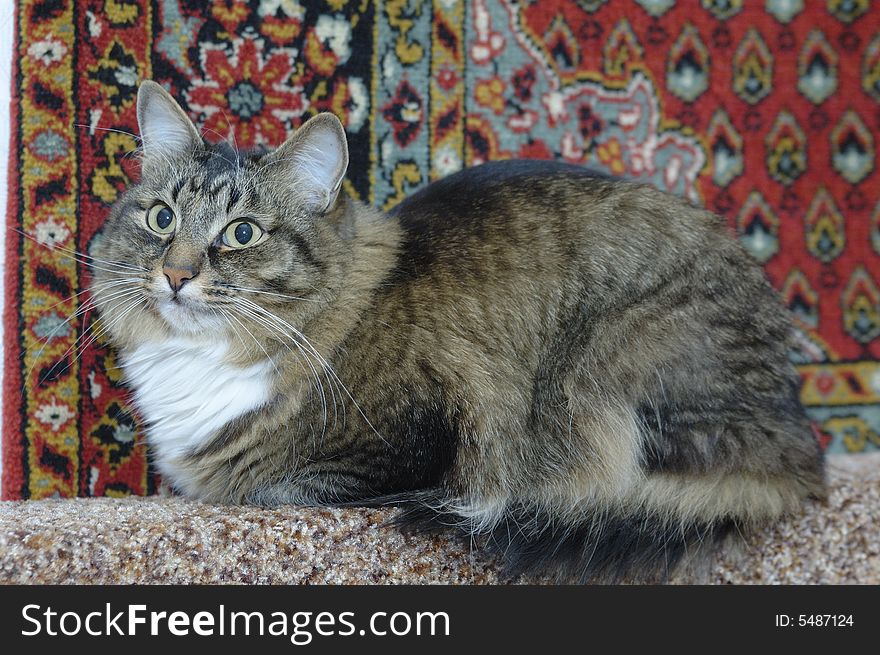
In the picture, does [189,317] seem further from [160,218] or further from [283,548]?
[283,548]

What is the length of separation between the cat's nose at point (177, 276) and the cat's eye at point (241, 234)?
0.10 meters

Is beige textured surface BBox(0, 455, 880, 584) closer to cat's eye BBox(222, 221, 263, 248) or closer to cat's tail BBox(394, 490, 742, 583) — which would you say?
cat's tail BBox(394, 490, 742, 583)

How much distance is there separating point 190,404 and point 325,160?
487mm

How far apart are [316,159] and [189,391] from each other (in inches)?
18.2

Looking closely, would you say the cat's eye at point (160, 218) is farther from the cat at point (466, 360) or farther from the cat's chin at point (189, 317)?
the cat's chin at point (189, 317)

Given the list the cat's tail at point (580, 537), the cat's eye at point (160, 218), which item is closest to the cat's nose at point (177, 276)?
the cat's eye at point (160, 218)

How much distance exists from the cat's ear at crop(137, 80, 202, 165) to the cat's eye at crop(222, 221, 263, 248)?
21cm

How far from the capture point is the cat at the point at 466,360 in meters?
1.34

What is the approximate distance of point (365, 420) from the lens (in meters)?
1.37

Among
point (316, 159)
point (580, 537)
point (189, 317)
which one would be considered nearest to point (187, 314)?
point (189, 317)

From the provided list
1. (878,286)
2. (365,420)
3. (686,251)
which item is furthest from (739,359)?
(878,286)

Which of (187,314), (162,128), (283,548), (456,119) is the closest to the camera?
(283,548)

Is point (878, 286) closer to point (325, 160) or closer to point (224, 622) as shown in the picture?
point (325, 160)

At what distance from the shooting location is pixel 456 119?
1.96m
